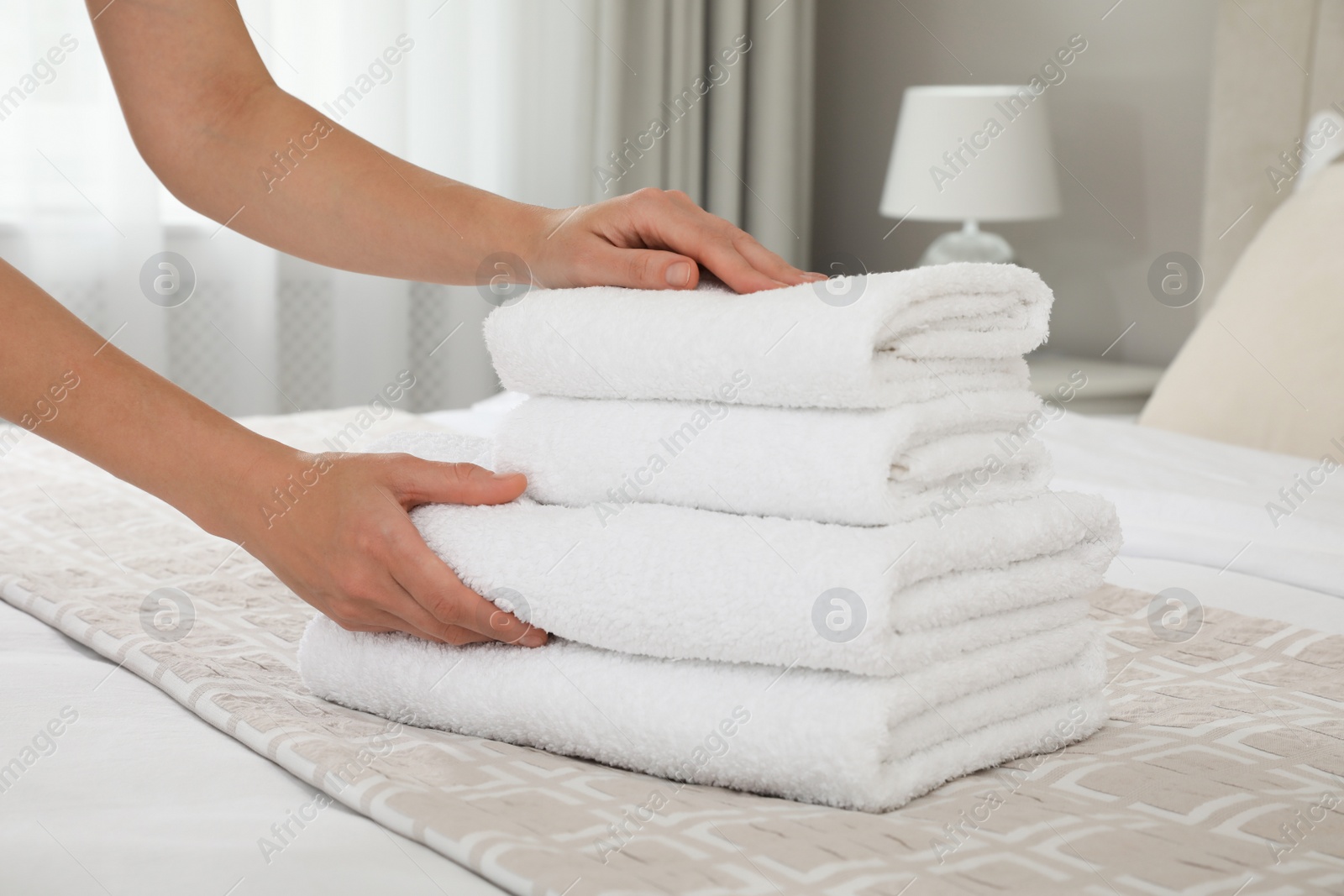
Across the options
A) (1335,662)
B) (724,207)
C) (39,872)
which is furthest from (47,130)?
(1335,662)

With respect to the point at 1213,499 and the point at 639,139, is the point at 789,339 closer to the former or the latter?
the point at 1213,499

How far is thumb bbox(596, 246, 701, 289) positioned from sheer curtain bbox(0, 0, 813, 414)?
2042 mm

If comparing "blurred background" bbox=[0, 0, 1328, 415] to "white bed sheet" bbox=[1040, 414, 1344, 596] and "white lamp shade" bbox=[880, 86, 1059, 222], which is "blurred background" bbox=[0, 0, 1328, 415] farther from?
"white bed sheet" bbox=[1040, 414, 1344, 596]

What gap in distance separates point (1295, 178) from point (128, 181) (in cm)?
229

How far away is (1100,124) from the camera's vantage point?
2.71 metres

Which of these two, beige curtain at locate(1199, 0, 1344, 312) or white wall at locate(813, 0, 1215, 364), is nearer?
beige curtain at locate(1199, 0, 1344, 312)

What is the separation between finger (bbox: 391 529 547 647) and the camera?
0.66 metres

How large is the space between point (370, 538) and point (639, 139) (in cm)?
271

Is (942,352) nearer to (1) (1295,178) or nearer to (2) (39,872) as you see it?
Result: (2) (39,872)

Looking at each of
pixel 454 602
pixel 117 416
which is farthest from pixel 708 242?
pixel 117 416

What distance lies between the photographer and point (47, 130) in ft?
8.07

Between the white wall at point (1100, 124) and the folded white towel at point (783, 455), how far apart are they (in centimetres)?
207

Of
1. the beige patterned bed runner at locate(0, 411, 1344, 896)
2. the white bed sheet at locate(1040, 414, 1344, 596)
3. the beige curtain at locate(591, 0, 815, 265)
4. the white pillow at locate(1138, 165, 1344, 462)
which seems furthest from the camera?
the beige curtain at locate(591, 0, 815, 265)

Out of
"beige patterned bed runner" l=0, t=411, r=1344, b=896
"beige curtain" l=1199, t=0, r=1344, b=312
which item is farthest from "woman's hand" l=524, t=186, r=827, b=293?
"beige curtain" l=1199, t=0, r=1344, b=312
